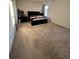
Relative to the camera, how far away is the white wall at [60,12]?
22.7 ft

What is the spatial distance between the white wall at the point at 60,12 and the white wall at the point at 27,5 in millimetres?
1935

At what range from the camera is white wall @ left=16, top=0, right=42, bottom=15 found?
10.4 m

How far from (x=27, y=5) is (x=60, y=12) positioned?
13.6 feet

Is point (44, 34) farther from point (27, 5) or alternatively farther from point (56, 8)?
point (27, 5)

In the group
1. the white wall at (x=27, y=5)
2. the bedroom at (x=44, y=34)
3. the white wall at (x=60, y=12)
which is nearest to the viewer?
the bedroom at (x=44, y=34)

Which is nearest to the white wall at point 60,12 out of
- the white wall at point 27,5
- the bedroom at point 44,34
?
the bedroom at point 44,34

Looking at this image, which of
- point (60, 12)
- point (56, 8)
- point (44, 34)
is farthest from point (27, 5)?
point (44, 34)

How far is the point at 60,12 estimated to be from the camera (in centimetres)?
782

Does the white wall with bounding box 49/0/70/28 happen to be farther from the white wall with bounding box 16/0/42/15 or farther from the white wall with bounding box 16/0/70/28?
the white wall with bounding box 16/0/42/15

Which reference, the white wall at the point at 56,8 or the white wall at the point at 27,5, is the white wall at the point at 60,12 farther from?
the white wall at the point at 27,5

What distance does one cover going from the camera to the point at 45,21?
8914 millimetres
